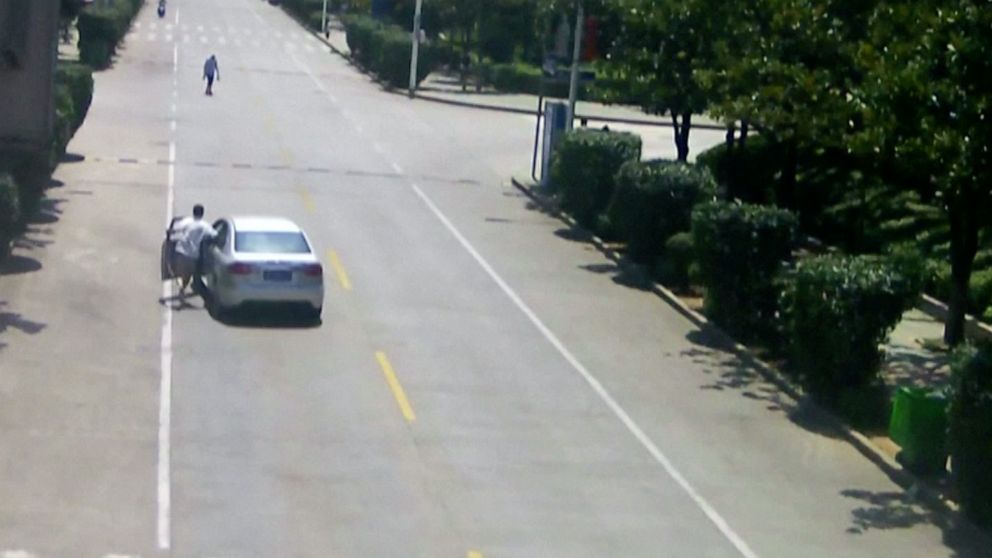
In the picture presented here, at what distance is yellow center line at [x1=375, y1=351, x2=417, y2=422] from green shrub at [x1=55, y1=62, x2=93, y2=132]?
20121mm

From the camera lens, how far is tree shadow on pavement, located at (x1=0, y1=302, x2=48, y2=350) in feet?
86.9

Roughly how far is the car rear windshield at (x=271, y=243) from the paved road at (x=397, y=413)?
119 centimetres

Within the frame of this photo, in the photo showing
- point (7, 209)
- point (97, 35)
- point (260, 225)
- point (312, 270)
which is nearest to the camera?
point (312, 270)

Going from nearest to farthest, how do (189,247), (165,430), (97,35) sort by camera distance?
(165,430), (189,247), (97,35)

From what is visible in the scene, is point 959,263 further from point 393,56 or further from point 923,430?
point 393,56

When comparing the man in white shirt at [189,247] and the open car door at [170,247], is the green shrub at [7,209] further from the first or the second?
the man in white shirt at [189,247]

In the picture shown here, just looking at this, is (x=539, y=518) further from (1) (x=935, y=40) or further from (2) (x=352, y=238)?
(2) (x=352, y=238)

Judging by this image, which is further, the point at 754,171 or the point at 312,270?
the point at 754,171

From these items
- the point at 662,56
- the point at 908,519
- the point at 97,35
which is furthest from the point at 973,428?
the point at 97,35

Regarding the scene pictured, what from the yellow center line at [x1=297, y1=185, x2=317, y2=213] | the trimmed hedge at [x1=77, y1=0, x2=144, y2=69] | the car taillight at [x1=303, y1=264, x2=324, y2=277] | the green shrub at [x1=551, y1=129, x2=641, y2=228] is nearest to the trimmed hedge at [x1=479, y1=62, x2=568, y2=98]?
the trimmed hedge at [x1=77, y1=0, x2=144, y2=69]

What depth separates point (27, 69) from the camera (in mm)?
25312

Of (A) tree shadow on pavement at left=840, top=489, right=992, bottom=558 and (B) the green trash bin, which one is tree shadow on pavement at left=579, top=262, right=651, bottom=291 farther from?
(A) tree shadow on pavement at left=840, top=489, right=992, bottom=558

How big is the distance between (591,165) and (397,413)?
18.7 meters

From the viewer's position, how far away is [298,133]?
5641cm
